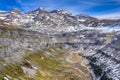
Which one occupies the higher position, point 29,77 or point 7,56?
point 7,56

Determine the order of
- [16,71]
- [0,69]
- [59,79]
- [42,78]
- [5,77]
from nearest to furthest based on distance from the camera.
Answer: [5,77] → [0,69] → [16,71] → [42,78] → [59,79]

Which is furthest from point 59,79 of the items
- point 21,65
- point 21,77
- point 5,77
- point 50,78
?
point 5,77

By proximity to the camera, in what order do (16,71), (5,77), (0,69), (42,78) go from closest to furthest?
(5,77), (0,69), (16,71), (42,78)

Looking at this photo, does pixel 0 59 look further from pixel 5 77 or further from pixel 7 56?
pixel 5 77

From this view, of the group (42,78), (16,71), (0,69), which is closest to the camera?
(0,69)

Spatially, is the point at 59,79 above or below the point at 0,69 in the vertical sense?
below

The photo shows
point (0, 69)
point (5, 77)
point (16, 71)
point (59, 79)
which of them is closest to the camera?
point (5, 77)

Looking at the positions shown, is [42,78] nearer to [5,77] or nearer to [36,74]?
[36,74]

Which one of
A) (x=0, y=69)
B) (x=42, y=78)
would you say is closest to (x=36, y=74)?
(x=42, y=78)

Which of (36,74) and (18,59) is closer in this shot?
(36,74)

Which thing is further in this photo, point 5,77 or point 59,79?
point 59,79
